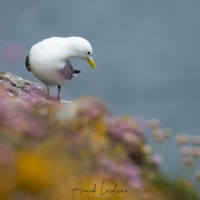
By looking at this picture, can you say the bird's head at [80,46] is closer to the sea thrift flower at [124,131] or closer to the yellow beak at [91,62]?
the yellow beak at [91,62]

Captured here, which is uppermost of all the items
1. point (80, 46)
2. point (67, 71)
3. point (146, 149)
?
point (80, 46)

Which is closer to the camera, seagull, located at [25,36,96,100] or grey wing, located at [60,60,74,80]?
seagull, located at [25,36,96,100]

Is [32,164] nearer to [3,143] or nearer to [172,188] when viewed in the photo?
[3,143]

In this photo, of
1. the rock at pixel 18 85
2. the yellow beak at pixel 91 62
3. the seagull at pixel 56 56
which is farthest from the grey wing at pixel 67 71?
the rock at pixel 18 85

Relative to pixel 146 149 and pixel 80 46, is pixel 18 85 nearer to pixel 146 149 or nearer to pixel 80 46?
pixel 80 46

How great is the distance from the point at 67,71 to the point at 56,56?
46cm

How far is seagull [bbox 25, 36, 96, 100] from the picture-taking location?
1227cm

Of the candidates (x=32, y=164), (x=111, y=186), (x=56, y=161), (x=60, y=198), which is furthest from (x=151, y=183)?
(x=32, y=164)

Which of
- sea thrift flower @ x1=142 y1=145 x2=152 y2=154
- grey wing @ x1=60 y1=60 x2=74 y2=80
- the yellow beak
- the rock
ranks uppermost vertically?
the yellow beak

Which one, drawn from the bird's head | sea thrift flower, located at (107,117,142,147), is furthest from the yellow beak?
sea thrift flower, located at (107,117,142,147)

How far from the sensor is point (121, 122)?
5.52 m

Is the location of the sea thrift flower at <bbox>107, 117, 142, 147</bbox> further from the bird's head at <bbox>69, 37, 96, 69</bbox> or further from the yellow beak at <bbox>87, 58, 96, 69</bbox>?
the yellow beak at <bbox>87, 58, 96, 69</bbox>

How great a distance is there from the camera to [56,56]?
12266mm

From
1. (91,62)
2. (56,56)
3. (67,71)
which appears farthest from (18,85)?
(91,62)
